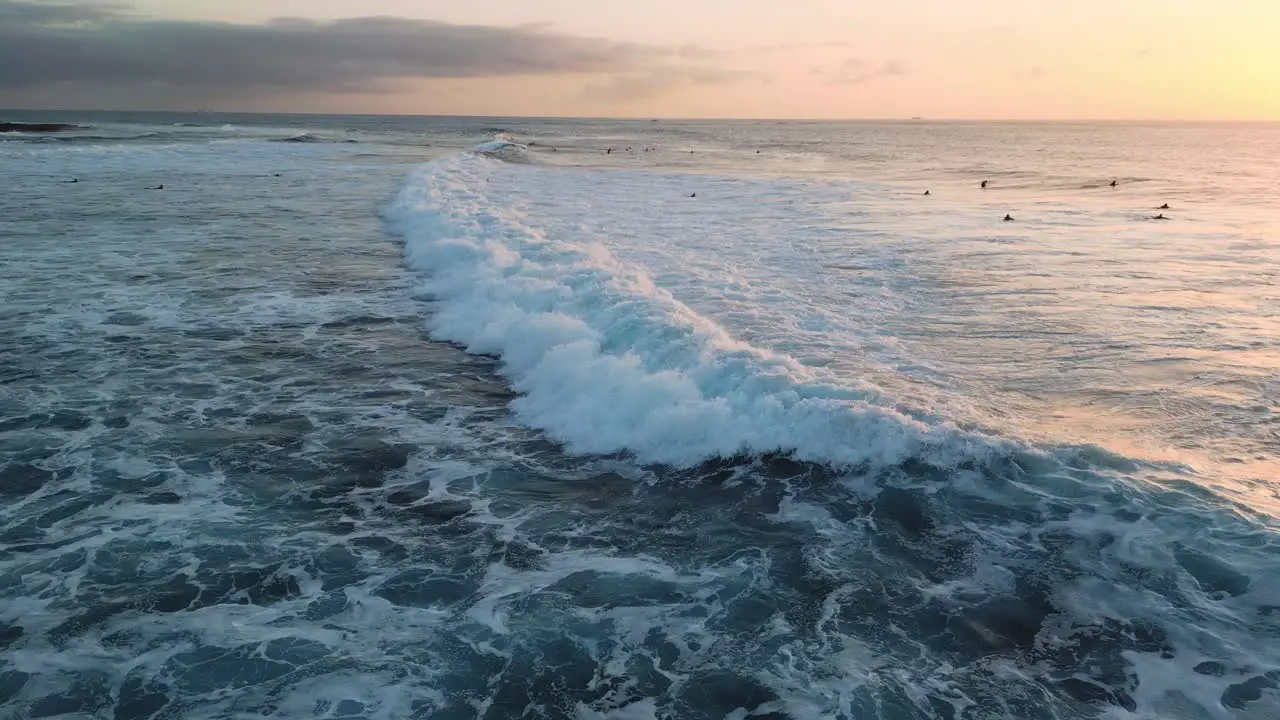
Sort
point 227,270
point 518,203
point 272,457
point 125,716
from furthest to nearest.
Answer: point 518,203
point 227,270
point 272,457
point 125,716

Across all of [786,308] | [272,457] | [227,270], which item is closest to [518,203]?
[227,270]

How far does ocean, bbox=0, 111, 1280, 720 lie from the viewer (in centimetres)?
547

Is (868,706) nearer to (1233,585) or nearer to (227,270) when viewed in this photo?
(1233,585)

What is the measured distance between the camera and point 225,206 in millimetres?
29625

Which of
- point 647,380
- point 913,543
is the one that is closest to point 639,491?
point 647,380

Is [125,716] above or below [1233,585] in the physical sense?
below

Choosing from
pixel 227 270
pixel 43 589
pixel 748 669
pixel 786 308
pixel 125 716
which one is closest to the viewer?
pixel 125 716

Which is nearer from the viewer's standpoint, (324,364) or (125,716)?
(125,716)

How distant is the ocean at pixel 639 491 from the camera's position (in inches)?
215

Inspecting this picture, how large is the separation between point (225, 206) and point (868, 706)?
30235mm

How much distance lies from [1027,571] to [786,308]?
26.2 feet

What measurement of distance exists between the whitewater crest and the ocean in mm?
61

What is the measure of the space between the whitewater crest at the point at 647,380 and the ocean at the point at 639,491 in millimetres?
61

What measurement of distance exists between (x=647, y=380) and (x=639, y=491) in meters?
2.29
